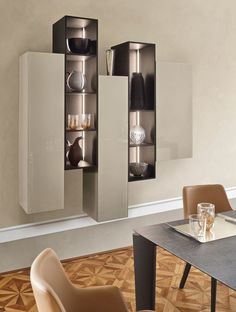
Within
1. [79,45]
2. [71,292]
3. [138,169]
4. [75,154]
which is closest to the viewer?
[71,292]

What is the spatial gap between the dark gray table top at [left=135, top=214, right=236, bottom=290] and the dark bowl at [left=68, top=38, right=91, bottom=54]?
162 centimetres

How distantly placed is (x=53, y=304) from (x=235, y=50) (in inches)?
148

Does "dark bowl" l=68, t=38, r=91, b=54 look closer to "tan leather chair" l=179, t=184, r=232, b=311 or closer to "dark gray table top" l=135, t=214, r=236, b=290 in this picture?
"tan leather chair" l=179, t=184, r=232, b=311

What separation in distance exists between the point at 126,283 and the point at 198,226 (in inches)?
48.0

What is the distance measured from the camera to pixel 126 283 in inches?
120

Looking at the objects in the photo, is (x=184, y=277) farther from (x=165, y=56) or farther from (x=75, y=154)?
(x=165, y=56)

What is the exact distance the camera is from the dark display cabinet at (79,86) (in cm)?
313

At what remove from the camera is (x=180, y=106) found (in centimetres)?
376

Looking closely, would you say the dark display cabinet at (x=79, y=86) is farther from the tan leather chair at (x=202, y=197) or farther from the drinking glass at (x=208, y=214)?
the drinking glass at (x=208, y=214)

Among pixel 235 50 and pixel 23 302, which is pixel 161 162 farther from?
pixel 23 302

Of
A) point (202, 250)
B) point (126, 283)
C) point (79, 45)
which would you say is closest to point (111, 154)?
point (79, 45)

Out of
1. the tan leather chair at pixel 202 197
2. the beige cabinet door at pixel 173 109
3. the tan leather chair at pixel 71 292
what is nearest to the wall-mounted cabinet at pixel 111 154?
the beige cabinet door at pixel 173 109

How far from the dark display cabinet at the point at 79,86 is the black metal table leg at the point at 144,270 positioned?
48.6 inches

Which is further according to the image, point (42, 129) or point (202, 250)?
point (42, 129)
